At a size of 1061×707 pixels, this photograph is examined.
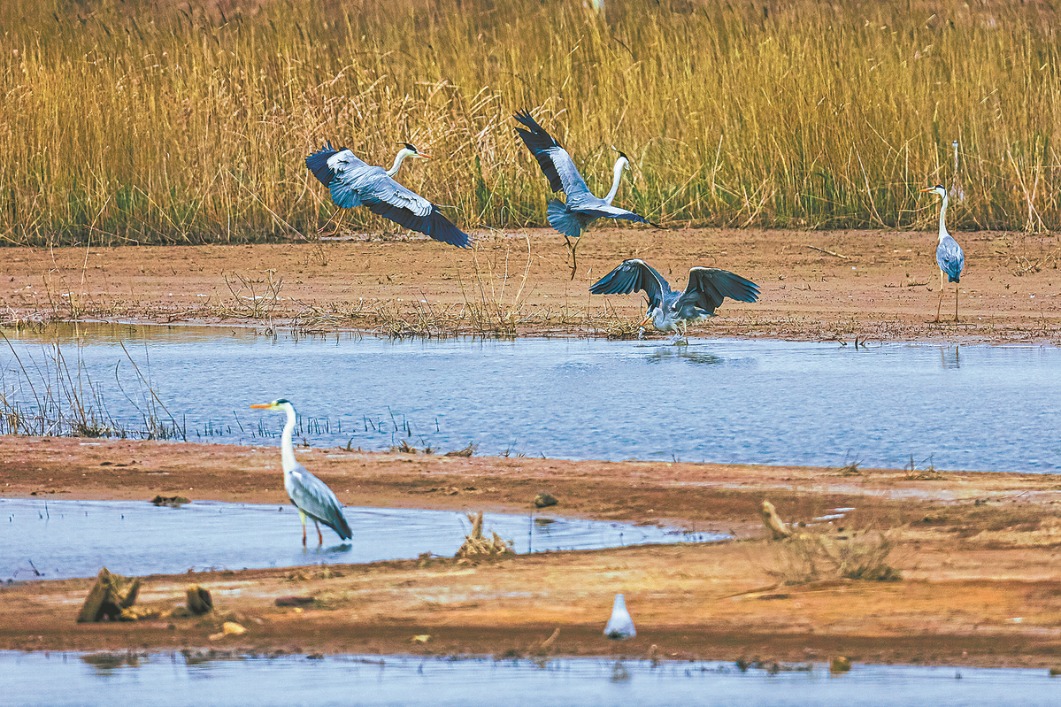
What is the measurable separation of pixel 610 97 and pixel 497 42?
5.92 feet

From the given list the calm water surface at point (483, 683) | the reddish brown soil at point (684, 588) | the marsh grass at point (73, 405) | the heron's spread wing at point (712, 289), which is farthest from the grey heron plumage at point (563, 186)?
the calm water surface at point (483, 683)

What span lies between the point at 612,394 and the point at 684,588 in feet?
13.7

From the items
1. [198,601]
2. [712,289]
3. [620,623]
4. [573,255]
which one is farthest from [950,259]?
[198,601]

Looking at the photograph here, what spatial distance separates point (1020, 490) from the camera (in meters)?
7.26

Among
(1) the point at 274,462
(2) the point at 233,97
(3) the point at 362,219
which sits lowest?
(1) the point at 274,462

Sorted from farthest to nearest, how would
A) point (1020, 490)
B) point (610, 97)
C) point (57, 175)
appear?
1. point (610, 97)
2. point (57, 175)
3. point (1020, 490)

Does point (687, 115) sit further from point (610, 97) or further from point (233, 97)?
point (233, 97)

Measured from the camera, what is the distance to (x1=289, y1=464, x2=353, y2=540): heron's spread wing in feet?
21.6

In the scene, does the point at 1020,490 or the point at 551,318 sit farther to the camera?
the point at 551,318

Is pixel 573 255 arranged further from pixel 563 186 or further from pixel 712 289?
pixel 712 289

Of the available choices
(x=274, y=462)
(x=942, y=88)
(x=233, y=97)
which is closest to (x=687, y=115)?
(x=942, y=88)

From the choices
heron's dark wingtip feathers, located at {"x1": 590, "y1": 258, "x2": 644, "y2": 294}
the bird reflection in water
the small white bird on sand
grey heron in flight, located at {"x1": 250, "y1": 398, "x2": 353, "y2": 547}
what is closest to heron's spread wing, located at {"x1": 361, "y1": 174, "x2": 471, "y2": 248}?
heron's dark wingtip feathers, located at {"x1": 590, "y1": 258, "x2": 644, "y2": 294}

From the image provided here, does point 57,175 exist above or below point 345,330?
above

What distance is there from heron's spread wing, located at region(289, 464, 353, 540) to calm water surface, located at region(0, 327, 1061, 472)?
2009 millimetres
